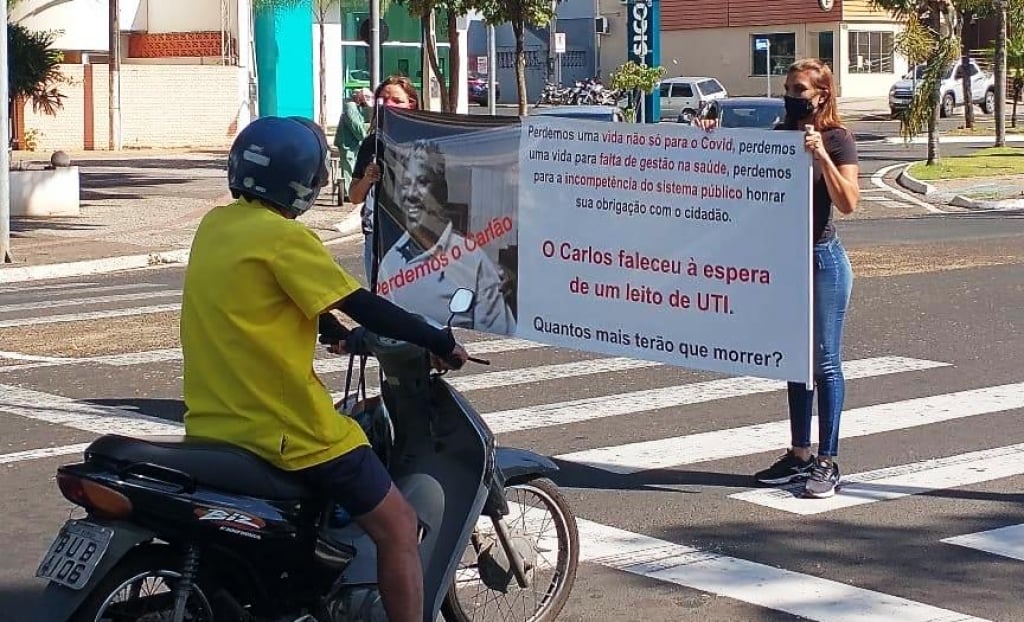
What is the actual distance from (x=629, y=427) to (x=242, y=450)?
474cm

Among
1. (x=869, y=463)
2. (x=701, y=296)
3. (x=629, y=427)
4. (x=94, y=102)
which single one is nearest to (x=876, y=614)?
(x=701, y=296)

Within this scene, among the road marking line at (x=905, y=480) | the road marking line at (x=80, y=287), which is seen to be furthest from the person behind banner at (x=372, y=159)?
the road marking line at (x=80, y=287)

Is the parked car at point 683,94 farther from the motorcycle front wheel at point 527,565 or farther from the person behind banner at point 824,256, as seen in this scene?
the motorcycle front wheel at point 527,565

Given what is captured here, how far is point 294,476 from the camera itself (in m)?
4.32

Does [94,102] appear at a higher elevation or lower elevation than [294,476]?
higher

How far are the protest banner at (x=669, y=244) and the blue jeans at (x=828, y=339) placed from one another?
0.35m

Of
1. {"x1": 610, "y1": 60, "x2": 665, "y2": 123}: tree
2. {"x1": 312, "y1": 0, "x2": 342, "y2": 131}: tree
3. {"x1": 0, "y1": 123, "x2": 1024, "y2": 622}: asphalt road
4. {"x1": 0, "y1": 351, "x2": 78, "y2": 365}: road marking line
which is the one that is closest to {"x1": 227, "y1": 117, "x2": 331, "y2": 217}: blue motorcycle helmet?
{"x1": 0, "y1": 123, "x2": 1024, "y2": 622}: asphalt road

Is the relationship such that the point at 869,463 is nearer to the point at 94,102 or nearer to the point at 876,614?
the point at 876,614

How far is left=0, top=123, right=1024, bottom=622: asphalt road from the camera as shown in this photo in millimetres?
5996

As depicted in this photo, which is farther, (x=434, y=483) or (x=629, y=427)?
(x=629, y=427)

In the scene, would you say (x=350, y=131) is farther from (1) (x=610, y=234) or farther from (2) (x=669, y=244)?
(2) (x=669, y=244)

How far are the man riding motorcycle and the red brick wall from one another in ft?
118

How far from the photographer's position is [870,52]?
62.1 metres

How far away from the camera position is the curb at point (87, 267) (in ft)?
56.7
